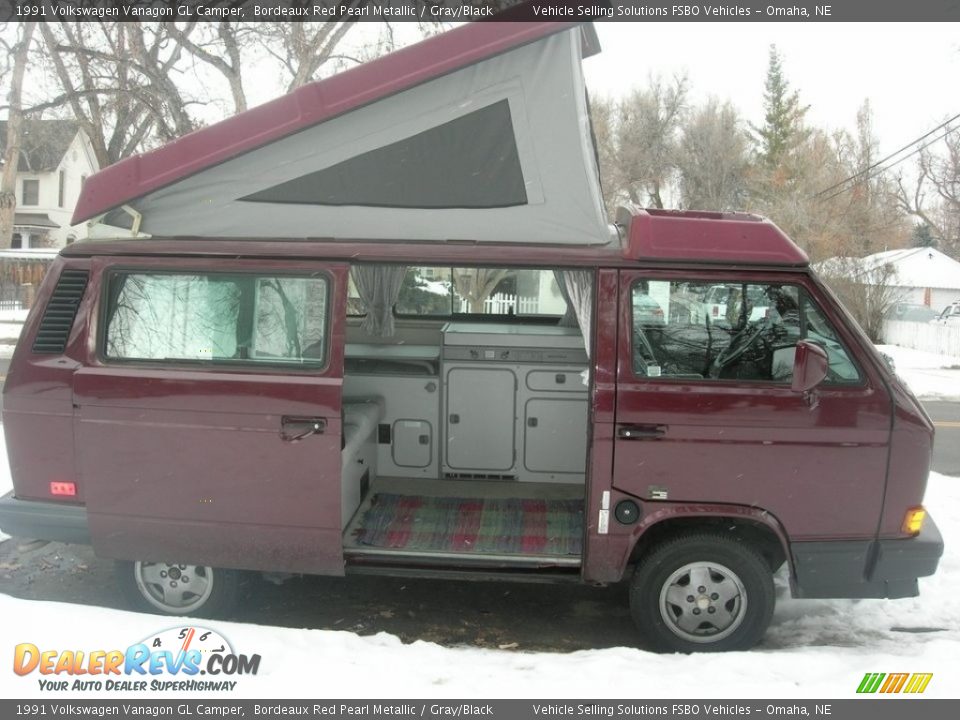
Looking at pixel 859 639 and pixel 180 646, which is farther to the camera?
pixel 859 639

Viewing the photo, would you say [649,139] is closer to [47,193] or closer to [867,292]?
[867,292]

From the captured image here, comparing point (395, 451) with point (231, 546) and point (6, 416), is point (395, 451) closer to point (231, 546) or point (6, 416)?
point (231, 546)

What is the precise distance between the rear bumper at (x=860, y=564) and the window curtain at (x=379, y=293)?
3840 mm

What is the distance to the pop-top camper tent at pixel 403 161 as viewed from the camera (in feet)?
13.2

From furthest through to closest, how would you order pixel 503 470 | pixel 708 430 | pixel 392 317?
pixel 392 317
pixel 503 470
pixel 708 430

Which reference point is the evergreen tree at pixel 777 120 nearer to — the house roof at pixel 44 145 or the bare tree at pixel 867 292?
the bare tree at pixel 867 292

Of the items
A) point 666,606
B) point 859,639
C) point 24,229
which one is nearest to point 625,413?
point 666,606


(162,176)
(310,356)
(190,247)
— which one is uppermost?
(162,176)

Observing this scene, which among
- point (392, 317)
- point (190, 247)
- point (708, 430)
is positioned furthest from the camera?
point (392, 317)

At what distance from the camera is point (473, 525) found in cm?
518

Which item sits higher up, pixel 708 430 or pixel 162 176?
pixel 162 176

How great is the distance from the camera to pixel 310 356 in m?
4.32

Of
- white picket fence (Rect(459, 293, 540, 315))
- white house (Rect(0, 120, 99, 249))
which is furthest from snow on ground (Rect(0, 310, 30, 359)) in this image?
white house (Rect(0, 120, 99, 249))

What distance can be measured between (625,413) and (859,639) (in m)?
2.03
